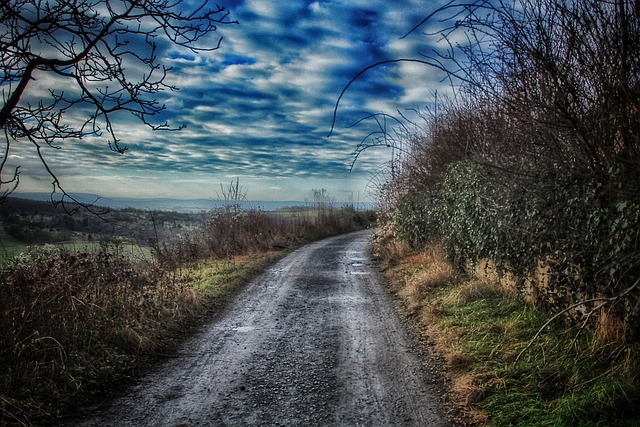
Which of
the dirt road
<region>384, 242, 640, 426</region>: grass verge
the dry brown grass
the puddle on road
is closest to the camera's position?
<region>384, 242, 640, 426</region>: grass verge

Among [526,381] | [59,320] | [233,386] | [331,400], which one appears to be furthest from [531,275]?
[59,320]

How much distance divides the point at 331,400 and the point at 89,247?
6.33 m

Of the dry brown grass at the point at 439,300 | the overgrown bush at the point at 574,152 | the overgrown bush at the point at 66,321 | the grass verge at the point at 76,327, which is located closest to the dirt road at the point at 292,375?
the dry brown grass at the point at 439,300

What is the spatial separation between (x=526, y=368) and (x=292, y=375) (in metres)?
2.68

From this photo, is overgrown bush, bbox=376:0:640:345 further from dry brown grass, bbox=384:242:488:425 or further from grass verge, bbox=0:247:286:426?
grass verge, bbox=0:247:286:426

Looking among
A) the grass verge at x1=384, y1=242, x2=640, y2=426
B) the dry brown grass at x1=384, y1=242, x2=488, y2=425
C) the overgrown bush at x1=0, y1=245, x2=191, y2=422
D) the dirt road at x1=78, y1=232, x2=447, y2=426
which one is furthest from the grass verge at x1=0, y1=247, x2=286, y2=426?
the grass verge at x1=384, y1=242, x2=640, y2=426

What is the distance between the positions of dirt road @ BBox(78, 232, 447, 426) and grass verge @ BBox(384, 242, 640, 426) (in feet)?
1.52

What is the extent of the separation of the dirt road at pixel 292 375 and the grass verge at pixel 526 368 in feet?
1.52

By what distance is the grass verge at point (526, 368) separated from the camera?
13.1 ft

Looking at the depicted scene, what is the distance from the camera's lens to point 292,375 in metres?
5.50

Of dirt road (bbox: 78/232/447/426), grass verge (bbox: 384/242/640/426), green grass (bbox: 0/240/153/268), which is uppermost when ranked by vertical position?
green grass (bbox: 0/240/153/268)

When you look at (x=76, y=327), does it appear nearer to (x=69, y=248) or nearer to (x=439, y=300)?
(x=69, y=248)

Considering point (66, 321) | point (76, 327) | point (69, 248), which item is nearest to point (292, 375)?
point (76, 327)

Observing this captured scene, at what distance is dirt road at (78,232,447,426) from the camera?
4.44 m
